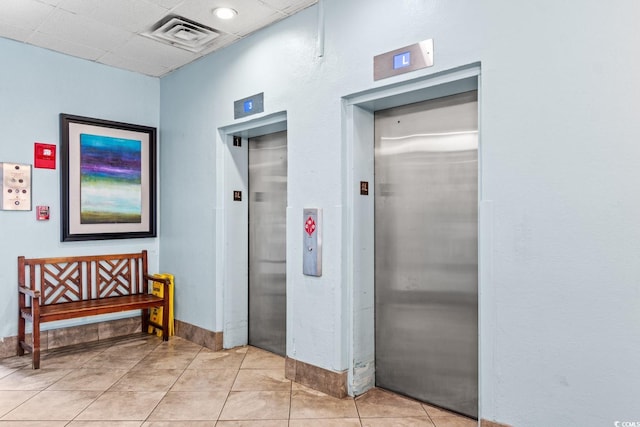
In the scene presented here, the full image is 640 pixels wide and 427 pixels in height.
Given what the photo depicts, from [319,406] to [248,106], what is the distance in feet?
8.94

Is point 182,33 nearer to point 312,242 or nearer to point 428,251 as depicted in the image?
point 312,242

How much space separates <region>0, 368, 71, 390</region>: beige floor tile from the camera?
135 inches

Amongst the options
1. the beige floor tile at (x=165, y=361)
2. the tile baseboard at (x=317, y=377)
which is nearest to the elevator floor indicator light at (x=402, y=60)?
the tile baseboard at (x=317, y=377)

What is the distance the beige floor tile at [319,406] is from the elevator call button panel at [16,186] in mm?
3306

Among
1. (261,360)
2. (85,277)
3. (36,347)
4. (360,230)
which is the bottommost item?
(261,360)

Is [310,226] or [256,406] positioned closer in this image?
[256,406]

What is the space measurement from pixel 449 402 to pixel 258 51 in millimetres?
3394

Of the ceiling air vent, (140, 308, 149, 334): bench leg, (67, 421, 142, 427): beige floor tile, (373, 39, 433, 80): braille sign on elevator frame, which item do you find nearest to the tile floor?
(67, 421, 142, 427): beige floor tile

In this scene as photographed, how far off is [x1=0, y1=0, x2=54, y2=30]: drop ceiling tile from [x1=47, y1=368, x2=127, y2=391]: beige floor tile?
316 centimetres

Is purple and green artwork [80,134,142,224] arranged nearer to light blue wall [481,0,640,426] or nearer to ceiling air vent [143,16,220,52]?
ceiling air vent [143,16,220,52]

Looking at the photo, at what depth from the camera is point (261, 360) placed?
4.08 metres

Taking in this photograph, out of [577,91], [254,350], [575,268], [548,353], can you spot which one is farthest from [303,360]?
[577,91]

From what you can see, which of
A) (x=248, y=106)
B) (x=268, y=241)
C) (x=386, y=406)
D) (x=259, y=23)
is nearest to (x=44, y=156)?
(x=248, y=106)

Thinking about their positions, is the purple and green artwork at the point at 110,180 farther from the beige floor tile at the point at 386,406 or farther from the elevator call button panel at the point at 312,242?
the beige floor tile at the point at 386,406
